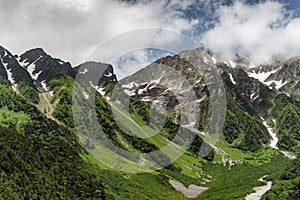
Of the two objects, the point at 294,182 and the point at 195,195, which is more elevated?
the point at 294,182

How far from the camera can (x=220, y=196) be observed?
15550 centimetres

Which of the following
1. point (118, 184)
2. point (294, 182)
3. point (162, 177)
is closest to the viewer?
point (294, 182)

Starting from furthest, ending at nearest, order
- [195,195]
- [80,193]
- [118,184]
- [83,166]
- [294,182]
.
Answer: [195,195], [83,166], [118,184], [294,182], [80,193]

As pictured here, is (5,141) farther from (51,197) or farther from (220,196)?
(220,196)

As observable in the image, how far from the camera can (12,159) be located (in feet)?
351

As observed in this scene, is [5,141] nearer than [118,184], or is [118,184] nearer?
[5,141]

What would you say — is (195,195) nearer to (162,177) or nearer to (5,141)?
(162,177)

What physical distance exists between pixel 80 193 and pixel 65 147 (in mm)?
63811

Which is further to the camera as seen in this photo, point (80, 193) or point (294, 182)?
point (294, 182)

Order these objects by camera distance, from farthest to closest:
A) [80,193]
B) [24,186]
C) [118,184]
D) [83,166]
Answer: [83,166], [118,184], [80,193], [24,186]

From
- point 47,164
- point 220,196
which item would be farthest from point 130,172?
point 47,164

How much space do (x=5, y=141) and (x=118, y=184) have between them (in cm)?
4515

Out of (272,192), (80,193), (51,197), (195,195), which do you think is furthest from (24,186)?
(195,195)

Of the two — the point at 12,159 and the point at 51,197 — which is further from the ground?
the point at 12,159
